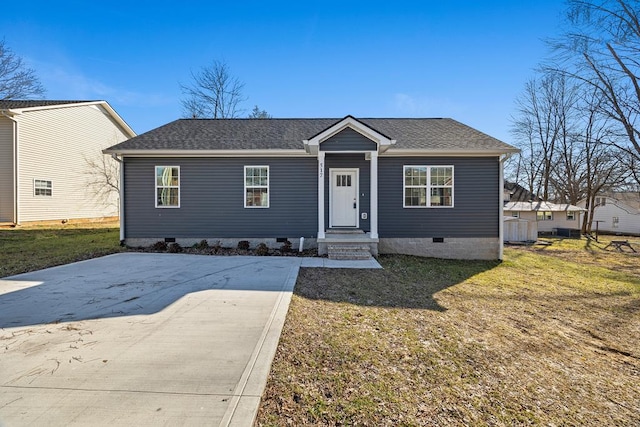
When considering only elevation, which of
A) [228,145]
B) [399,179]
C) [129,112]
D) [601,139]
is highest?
[129,112]

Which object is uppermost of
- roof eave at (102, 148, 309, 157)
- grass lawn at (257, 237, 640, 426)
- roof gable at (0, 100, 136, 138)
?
roof gable at (0, 100, 136, 138)

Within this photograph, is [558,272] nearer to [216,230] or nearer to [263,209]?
[263,209]

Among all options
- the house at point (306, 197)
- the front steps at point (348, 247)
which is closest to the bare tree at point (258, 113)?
the house at point (306, 197)

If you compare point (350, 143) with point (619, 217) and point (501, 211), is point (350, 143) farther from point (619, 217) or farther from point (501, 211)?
point (619, 217)

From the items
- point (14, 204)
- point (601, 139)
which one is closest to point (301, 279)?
point (14, 204)

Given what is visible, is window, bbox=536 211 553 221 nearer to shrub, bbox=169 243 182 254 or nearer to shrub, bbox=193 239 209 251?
shrub, bbox=193 239 209 251

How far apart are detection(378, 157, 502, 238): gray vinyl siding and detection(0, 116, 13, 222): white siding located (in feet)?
59.5

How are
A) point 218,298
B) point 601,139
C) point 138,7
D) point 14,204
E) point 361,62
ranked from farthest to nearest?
point 601,139 < point 14,204 < point 361,62 < point 138,7 < point 218,298

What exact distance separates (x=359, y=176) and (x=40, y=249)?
1065 cm

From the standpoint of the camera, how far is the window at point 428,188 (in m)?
10.1

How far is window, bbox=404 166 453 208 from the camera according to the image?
33.1 ft

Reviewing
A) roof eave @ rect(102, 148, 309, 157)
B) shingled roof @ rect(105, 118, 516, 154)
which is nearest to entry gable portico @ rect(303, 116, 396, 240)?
shingled roof @ rect(105, 118, 516, 154)

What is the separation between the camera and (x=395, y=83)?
1416cm

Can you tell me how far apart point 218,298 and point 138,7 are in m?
13.5
